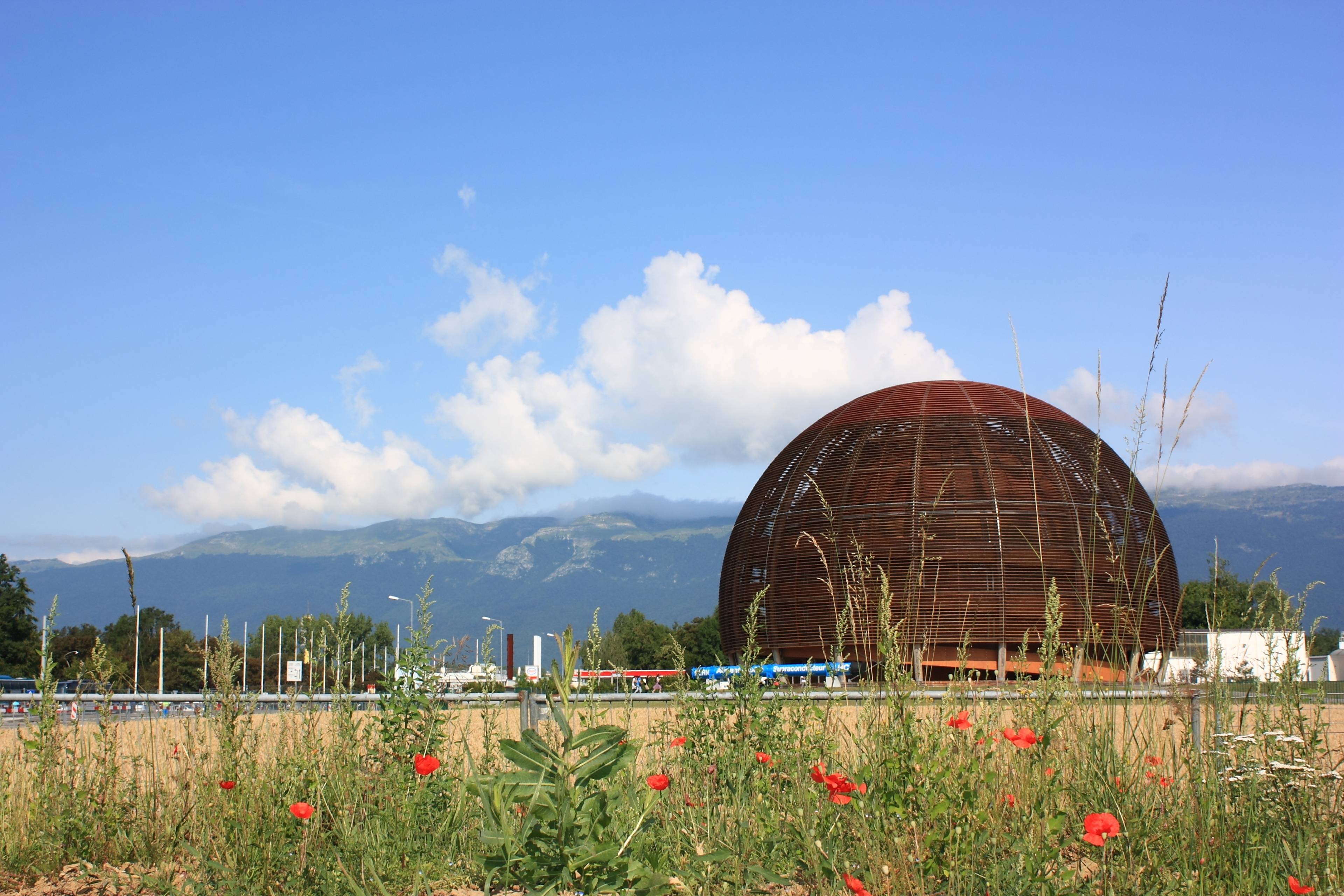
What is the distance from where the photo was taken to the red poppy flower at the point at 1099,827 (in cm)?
247

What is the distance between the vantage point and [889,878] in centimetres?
293

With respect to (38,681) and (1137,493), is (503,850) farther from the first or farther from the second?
(1137,493)

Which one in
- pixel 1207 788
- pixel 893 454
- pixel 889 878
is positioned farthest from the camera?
pixel 893 454

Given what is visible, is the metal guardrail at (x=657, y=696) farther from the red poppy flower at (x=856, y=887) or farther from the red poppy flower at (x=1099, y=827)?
the red poppy flower at (x=1099, y=827)

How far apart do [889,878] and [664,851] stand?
73 centimetres

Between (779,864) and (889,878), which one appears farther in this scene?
(779,864)

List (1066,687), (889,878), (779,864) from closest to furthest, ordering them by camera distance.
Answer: (889,878), (779,864), (1066,687)

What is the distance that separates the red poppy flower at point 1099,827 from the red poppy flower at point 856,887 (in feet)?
2.06

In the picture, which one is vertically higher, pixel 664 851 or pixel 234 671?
pixel 234 671

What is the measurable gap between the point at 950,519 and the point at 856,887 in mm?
24475

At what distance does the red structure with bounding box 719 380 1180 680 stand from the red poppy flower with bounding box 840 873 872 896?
68.5 ft

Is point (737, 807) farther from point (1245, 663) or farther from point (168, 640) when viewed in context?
point (168, 640)

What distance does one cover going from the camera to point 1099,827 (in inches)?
98.0

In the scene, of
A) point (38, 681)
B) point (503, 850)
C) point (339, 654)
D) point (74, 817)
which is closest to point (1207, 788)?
point (503, 850)
